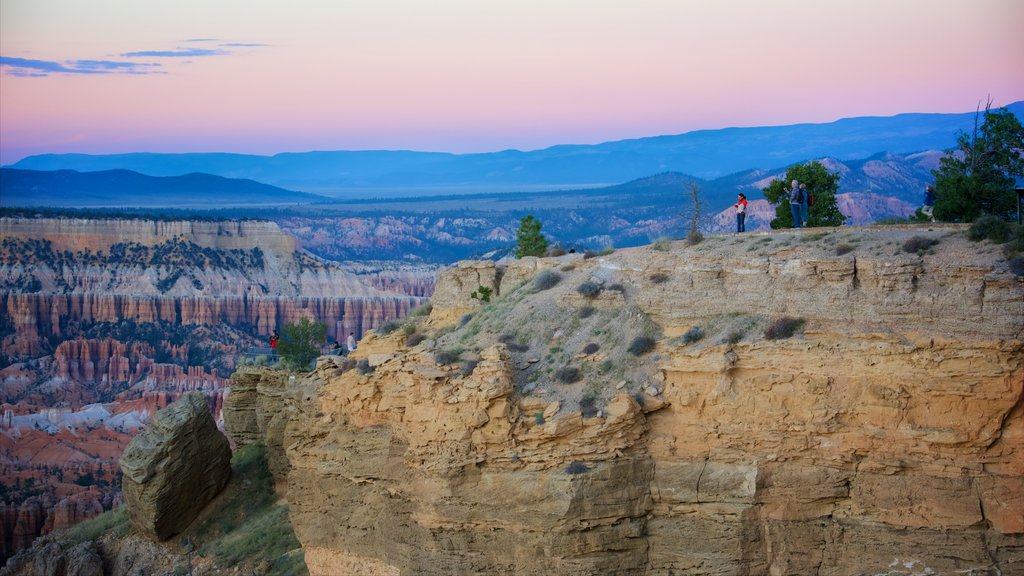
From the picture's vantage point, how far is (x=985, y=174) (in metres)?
30.5

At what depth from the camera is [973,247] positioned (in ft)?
75.4

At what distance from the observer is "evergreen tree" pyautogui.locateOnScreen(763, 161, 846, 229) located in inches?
1308

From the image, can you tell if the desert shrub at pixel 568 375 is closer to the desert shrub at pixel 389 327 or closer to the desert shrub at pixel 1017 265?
the desert shrub at pixel 1017 265

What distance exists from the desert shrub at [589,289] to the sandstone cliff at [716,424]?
0.10 metres

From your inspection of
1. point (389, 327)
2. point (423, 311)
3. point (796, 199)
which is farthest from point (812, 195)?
point (389, 327)

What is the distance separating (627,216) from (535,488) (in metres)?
122

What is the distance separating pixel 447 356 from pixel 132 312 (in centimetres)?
7527

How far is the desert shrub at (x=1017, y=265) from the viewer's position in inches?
844

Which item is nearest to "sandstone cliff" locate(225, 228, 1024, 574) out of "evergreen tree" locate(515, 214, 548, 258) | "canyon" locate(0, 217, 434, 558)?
"evergreen tree" locate(515, 214, 548, 258)

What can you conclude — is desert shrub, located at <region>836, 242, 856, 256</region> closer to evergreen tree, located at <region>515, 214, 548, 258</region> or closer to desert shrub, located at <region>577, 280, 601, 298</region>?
desert shrub, located at <region>577, 280, 601, 298</region>

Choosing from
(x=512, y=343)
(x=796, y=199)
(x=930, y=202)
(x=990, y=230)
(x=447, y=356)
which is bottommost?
(x=447, y=356)

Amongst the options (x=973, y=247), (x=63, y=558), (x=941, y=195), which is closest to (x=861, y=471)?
(x=973, y=247)

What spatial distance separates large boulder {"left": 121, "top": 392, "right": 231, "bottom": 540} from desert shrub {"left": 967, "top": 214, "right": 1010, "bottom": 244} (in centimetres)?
2490

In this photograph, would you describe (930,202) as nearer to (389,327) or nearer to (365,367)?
(365,367)
